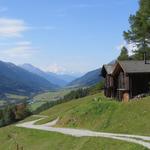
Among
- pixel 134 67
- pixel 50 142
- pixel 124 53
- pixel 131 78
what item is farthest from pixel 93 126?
pixel 124 53

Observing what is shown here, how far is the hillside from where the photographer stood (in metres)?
40.4

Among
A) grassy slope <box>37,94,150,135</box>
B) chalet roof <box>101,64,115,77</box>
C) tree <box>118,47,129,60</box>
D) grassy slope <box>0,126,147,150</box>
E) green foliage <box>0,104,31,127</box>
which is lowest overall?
green foliage <box>0,104,31,127</box>

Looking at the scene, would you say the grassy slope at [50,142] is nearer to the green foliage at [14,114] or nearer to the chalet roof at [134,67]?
the chalet roof at [134,67]

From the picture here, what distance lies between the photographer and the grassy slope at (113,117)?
46.8 m

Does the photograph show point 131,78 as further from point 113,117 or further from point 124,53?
point 124,53

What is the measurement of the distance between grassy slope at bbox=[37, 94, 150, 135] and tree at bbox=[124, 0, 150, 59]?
37630mm

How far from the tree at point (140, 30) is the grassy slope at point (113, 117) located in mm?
37630

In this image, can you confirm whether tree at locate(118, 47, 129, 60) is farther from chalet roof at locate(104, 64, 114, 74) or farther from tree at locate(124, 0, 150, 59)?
chalet roof at locate(104, 64, 114, 74)

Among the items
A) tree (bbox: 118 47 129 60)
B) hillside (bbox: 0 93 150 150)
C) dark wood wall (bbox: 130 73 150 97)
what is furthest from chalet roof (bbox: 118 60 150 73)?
tree (bbox: 118 47 129 60)

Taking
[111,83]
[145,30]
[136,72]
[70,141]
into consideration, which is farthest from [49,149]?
[145,30]

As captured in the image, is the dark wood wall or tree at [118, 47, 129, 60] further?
tree at [118, 47, 129, 60]

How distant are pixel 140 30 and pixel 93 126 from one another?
4748 centimetres

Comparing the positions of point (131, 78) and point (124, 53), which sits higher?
point (124, 53)

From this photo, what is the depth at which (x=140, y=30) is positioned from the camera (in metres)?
95.5
